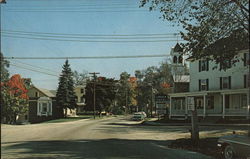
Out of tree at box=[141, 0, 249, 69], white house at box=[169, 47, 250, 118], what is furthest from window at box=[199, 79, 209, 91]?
tree at box=[141, 0, 249, 69]

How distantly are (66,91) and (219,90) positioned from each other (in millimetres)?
37214

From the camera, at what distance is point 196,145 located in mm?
16328

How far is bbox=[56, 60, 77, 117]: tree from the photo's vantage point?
69.9 metres

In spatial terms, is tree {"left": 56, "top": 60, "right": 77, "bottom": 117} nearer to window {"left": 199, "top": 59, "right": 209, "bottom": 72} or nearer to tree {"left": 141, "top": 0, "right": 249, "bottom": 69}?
window {"left": 199, "top": 59, "right": 209, "bottom": 72}

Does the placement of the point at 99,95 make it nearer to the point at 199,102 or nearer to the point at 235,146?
the point at 199,102

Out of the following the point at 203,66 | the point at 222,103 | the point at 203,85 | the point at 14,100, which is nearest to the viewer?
the point at 222,103

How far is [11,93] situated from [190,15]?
4977 centimetres

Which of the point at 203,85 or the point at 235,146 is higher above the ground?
the point at 203,85

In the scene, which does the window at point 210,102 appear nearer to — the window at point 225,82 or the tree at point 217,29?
the window at point 225,82

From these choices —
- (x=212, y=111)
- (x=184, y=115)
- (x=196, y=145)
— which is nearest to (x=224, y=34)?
(x=196, y=145)

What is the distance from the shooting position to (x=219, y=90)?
40969mm

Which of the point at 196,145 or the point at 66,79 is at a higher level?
the point at 66,79

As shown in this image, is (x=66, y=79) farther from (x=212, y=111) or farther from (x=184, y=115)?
(x=212, y=111)

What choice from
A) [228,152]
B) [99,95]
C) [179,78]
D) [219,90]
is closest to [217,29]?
[228,152]
